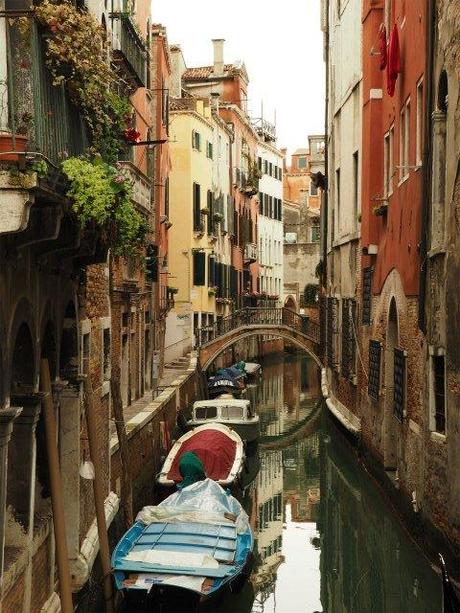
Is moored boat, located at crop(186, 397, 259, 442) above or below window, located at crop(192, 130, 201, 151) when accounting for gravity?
below

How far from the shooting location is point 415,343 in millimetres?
13141

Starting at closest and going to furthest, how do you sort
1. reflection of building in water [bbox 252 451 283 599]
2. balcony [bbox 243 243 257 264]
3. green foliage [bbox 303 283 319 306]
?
reflection of building in water [bbox 252 451 283 599] < balcony [bbox 243 243 257 264] < green foliage [bbox 303 283 319 306]

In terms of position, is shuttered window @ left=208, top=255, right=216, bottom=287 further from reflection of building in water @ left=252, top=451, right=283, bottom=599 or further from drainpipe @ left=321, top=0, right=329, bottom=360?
reflection of building in water @ left=252, top=451, right=283, bottom=599

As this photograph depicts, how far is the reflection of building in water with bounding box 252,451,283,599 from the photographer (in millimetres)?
12625

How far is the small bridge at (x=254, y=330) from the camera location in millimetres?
32125

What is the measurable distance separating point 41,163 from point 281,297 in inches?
2000

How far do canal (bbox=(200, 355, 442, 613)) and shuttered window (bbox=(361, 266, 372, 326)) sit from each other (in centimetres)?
273

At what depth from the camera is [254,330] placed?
33.7 meters

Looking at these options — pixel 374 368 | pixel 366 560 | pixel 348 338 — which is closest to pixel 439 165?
pixel 366 560

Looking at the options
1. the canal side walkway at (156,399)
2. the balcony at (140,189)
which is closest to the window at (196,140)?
the canal side walkway at (156,399)

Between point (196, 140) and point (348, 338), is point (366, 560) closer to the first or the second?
point (348, 338)

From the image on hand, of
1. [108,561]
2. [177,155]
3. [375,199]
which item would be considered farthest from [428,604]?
[177,155]

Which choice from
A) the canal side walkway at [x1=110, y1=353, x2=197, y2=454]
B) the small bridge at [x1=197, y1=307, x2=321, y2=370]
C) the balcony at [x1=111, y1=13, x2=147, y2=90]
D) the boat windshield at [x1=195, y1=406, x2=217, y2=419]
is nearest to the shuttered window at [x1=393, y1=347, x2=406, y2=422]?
the canal side walkway at [x1=110, y1=353, x2=197, y2=454]

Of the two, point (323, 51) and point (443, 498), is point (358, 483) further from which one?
point (323, 51)
